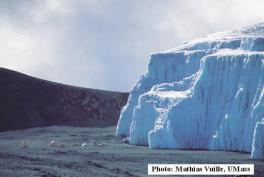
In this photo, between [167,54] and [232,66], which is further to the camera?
[167,54]

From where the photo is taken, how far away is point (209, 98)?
52312 mm

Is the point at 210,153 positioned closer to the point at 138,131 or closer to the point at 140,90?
the point at 138,131

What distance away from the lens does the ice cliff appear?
4753 centimetres

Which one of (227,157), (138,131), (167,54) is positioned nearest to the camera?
(227,157)

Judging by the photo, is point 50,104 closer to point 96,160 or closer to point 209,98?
point 209,98

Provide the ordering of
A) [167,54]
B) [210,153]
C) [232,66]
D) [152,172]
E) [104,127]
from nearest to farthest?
1. [152,172]
2. [210,153]
3. [232,66]
4. [167,54]
5. [104,127]

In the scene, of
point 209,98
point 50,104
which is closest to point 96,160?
point 209,98

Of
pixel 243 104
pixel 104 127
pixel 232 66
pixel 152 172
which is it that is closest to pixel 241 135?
pixel 243 104

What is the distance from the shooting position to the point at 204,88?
52.6 m

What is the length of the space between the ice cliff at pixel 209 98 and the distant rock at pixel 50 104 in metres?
39.1

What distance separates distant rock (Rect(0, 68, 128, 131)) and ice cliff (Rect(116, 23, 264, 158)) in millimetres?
39057

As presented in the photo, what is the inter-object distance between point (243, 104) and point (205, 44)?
1243cm

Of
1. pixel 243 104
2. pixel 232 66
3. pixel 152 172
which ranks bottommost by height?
pixel 152 172

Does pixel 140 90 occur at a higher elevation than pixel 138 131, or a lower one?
higher
